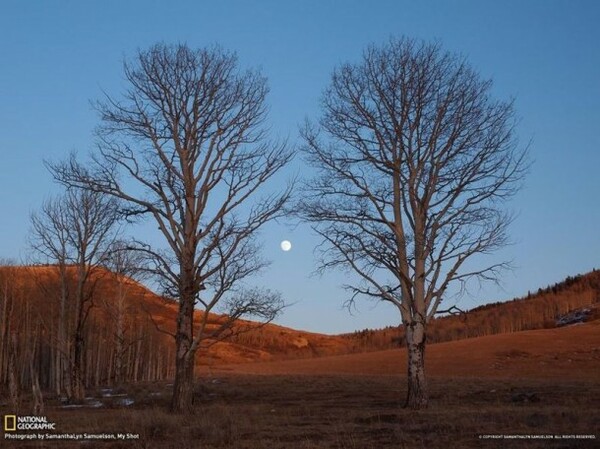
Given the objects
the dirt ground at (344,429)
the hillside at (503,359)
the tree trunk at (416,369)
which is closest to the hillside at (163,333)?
the hillside at (503,359)

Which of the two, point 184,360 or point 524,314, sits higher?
point 524,314

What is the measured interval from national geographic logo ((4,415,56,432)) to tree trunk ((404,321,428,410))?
9703mm

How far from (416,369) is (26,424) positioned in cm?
1045

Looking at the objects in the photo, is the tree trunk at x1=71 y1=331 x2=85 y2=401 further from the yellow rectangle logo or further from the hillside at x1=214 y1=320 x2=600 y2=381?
the hillside at x1=214 y1=320 x2=600 y2=381

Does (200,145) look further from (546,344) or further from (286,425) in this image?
(546,344)

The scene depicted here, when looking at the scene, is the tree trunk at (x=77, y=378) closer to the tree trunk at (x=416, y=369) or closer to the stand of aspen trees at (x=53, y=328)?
the stand of aspen trees at (x=53, y=328)

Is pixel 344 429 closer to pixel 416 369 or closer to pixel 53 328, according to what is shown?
pixel 416 369

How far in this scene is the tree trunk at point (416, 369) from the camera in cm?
1798

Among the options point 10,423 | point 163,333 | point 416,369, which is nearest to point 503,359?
point 163,333

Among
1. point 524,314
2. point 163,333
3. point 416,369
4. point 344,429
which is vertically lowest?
point 344,429

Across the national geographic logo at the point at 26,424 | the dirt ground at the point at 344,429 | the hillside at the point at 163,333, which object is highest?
the hillside at the point at 163,333

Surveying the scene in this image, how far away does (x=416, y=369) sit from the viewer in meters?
18.2

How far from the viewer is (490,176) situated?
19.1m

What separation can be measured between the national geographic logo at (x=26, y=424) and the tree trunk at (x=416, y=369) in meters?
9.70
